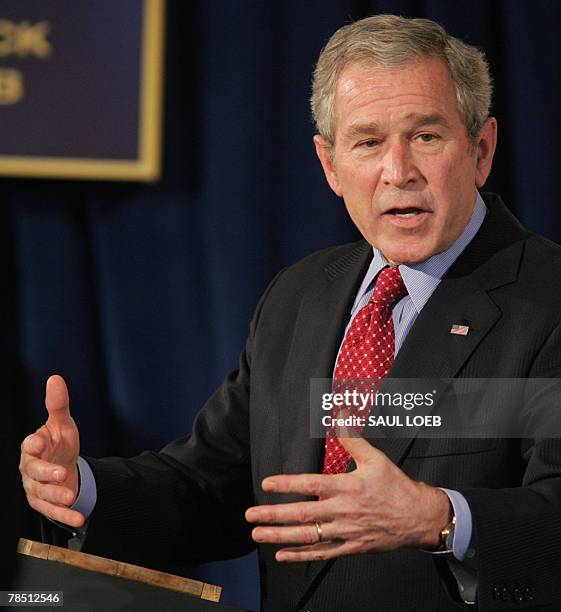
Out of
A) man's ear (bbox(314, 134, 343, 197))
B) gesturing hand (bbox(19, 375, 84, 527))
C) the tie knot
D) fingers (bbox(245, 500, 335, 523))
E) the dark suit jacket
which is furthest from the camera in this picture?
man's ear (bbox(314, 134, 343, 197))

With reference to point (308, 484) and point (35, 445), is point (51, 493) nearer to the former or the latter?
point (35, 445)

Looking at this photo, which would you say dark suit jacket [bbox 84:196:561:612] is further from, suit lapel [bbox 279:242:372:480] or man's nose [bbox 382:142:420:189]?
man's nose [bbox 382:142:420:189]

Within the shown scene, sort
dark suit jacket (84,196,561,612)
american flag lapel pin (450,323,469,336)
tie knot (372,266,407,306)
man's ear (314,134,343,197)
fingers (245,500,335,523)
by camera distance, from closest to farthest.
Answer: fingers (245,500,335,523), dark suit jacket (84,196,561,612), american flag lapel pin (450,323,469,336), tie knot (372,266,407,306), man's ear (314,134,343,197)

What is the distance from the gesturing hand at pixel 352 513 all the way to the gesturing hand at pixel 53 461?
0.33 metres

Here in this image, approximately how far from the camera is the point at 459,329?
165 centimetres

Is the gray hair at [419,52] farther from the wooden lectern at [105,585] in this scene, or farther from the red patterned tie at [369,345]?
the wooden lectern at [105,585]

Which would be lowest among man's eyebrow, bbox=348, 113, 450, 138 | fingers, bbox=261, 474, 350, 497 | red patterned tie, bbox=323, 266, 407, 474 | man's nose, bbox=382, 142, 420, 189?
fingers, bbox=261, 474, 350, 497

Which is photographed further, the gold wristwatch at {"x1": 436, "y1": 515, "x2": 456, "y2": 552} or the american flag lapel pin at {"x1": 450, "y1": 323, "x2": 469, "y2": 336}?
the american flag lapel pin at {"x1": 450, "y1": 323, "x2": 469, "y2": 336}

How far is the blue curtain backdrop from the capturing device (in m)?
2.64

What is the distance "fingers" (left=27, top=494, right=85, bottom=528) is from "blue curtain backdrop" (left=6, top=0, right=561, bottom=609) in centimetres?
115

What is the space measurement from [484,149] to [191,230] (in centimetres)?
105

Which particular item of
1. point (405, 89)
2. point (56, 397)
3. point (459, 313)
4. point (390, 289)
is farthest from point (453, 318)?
point (56, 397)

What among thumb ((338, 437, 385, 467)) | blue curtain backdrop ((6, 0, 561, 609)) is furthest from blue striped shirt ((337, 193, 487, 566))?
blue curtain backdrop ((6, 0, 561, 609))
